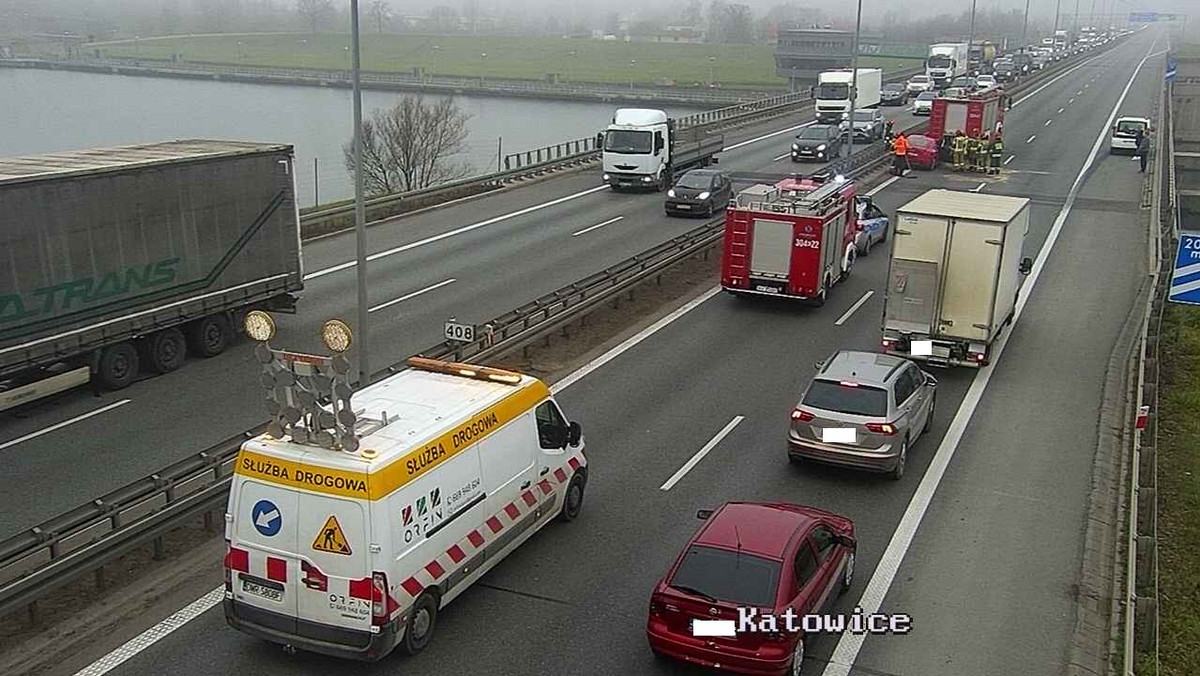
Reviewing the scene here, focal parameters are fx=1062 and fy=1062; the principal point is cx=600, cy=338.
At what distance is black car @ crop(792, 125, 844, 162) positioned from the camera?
5034 cm

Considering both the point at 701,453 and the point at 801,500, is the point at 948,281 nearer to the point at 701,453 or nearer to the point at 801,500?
the point at 701,453

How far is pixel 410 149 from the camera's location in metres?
69.6

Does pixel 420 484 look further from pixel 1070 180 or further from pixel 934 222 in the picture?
pixel 1070 180

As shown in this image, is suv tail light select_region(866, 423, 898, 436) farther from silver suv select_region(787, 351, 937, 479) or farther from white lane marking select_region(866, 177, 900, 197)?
white lane marking select_region(866, 177, 900, 197)

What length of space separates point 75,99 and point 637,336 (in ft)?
299

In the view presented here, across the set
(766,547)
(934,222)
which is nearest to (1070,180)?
(934,222)

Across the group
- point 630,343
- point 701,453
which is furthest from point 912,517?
point 630,343

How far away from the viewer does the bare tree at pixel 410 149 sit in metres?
67.1

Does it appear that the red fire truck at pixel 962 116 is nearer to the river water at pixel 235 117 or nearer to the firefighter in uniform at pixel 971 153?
the firefighter in uniform at pixel 971 153

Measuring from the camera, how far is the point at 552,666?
10.4 meters

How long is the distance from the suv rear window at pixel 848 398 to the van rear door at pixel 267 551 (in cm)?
829

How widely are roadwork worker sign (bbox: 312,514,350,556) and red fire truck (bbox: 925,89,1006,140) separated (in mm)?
45023

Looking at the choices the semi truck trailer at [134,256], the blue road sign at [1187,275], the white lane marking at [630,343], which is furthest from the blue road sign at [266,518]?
the blue road sign at [1187,275]

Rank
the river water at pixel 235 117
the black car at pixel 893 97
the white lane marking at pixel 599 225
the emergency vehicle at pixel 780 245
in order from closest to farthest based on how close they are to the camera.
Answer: the emergency vehicle at pixel 780 245 < the white lane marking at pixel 599 225 < the river water at pixel 235 117 < the black car at pixel 893 97
